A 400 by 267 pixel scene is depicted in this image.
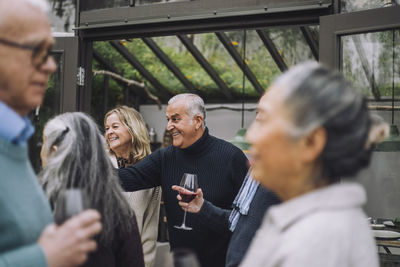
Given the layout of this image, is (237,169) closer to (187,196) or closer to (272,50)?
(187,196)

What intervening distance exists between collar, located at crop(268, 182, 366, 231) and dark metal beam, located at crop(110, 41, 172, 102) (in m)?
7.43

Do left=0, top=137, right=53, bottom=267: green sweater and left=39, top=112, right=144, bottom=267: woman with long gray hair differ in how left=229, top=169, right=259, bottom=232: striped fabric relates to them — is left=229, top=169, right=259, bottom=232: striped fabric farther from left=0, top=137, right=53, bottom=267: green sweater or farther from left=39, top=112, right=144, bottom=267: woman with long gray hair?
left=0, top=137, right=53, bottom=267: green sweater

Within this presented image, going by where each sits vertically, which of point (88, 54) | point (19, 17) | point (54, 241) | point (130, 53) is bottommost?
point (54, 241)

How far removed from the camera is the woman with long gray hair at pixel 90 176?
1.73 metres

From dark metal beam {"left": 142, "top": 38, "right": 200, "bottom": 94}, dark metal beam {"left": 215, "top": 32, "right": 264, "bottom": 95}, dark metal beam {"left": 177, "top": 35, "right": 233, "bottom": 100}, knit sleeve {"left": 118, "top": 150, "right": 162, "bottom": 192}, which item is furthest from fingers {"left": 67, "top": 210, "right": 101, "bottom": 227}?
Answer: dark metal beam {"left": 142, "top": 38, "right": 200, "bottom": 94}

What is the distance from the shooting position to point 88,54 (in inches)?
151

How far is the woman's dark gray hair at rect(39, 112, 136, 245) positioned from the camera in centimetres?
173

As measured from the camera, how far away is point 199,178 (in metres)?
3.14

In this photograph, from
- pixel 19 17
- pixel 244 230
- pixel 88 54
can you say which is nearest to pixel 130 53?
pixel 88 54

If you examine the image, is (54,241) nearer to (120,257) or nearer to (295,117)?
(295,117)

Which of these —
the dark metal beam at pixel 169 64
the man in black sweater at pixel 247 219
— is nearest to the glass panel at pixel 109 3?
the man in black sweater at pixel 247 219

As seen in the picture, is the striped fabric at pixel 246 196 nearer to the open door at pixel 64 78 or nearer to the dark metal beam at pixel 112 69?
the open door at pixel 64 78

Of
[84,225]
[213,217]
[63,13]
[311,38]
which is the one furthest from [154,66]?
[84,225]

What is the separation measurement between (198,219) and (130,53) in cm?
610
